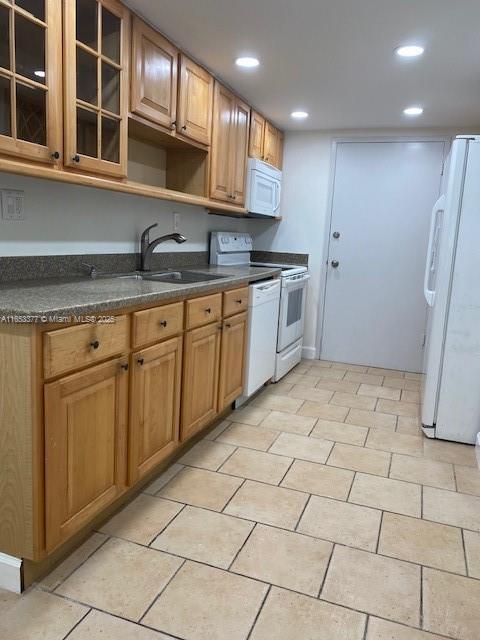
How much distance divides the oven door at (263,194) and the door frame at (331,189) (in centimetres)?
50

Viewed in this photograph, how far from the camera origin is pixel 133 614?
1500mm

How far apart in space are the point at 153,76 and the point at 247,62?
2.25 feet

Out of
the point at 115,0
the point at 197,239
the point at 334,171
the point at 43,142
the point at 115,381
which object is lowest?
the point at 115,381

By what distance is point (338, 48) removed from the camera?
8.46 feet

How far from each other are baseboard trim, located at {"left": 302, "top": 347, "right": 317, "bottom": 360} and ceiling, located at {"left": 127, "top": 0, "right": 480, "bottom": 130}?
2.15 metres

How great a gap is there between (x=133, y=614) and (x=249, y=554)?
48cm

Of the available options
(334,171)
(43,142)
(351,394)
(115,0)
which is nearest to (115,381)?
(43,142)

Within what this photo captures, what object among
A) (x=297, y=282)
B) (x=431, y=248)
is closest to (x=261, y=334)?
(x=297, y=282)

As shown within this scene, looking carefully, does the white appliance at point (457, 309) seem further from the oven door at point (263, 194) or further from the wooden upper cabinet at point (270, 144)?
the wooden upper cabinet at point (270, 144)

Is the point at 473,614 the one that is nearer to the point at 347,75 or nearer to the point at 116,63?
the point at 116,63

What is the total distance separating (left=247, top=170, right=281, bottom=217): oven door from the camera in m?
3.83

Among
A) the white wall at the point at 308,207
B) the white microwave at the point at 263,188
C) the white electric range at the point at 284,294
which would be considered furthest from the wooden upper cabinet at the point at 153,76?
the white wall at the point at 308,207

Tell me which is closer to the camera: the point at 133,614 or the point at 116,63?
the point at 133,614

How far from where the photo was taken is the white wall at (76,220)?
2.11m
